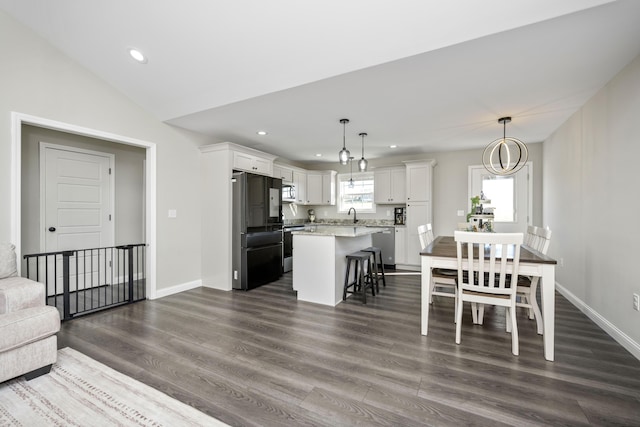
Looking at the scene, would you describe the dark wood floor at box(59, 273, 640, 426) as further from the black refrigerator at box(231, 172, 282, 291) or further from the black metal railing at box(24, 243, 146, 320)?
the black refrigerator at box(231, 172, 282, 291)

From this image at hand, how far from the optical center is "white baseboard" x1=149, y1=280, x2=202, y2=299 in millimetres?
3930

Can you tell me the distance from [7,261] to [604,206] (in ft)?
18.1

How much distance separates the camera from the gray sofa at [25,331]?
1865 millimetres

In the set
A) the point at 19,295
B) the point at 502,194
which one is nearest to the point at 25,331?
the point at 19,295

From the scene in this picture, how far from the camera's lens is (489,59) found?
2350 mm

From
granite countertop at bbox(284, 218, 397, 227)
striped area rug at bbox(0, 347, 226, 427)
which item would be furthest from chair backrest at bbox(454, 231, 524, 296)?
granite countertop at bbox(284, 218, 397, 227)

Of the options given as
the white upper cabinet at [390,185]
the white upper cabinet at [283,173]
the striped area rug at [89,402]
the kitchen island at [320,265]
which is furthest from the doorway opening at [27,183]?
the white upper cabinet at [390,185]

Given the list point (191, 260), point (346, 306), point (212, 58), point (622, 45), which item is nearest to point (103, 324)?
point (191, 260)

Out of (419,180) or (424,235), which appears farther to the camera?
(419,180)

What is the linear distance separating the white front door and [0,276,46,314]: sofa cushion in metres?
1.54

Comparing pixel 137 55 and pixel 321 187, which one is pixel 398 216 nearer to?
pixel 321 187

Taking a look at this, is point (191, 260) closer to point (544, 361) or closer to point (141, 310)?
point (141, 310)

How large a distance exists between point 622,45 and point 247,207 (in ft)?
13.7

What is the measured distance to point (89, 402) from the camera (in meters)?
1.76
